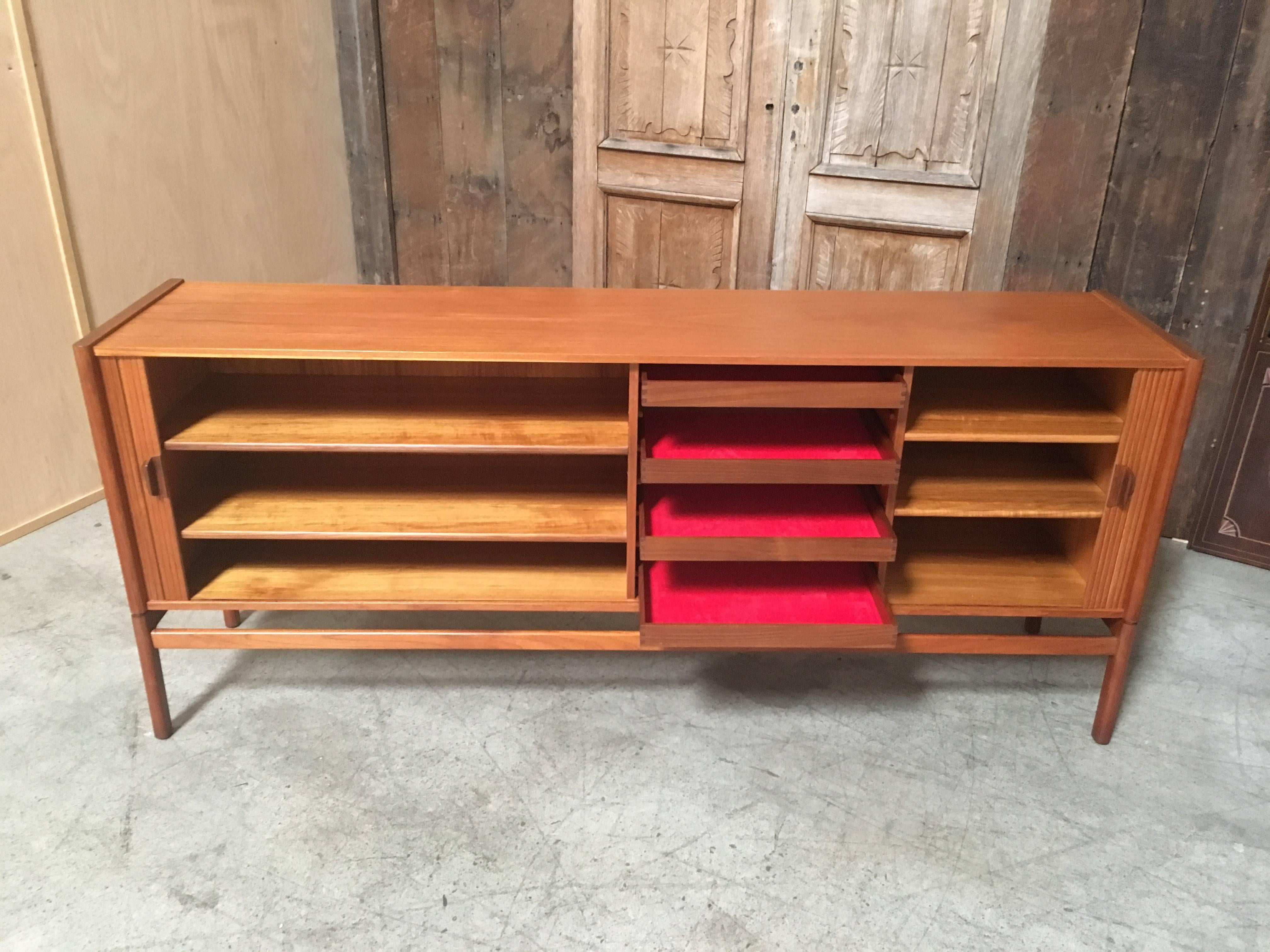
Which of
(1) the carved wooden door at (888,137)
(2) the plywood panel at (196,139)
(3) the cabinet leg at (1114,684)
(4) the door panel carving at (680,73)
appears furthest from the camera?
(4) the door panel carving at (680,73)

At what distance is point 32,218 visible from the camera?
8.91ft

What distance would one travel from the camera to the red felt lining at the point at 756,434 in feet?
6.20

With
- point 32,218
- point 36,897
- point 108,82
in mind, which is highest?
point 108,82

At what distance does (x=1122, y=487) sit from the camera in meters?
1.91

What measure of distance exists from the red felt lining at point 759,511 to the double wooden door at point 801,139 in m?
1.35

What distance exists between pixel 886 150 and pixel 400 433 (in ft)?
6.28

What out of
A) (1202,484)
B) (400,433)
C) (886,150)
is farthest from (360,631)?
(1202,484)

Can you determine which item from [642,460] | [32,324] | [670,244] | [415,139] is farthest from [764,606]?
[415,139]

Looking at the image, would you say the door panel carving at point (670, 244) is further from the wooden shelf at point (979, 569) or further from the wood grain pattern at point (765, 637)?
the wood grain pattern at point (765, 637)

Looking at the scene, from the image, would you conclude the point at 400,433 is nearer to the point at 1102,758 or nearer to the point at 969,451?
the point at 969,451

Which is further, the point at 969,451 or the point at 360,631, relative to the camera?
the point at 969,451

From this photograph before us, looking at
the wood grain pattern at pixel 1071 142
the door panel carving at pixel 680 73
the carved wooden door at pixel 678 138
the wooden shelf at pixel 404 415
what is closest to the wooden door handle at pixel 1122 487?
the wooden shelf at pixel 404 415

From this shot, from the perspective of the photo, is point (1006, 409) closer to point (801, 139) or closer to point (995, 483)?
point (995, 483)

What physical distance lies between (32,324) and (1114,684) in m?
2.90
